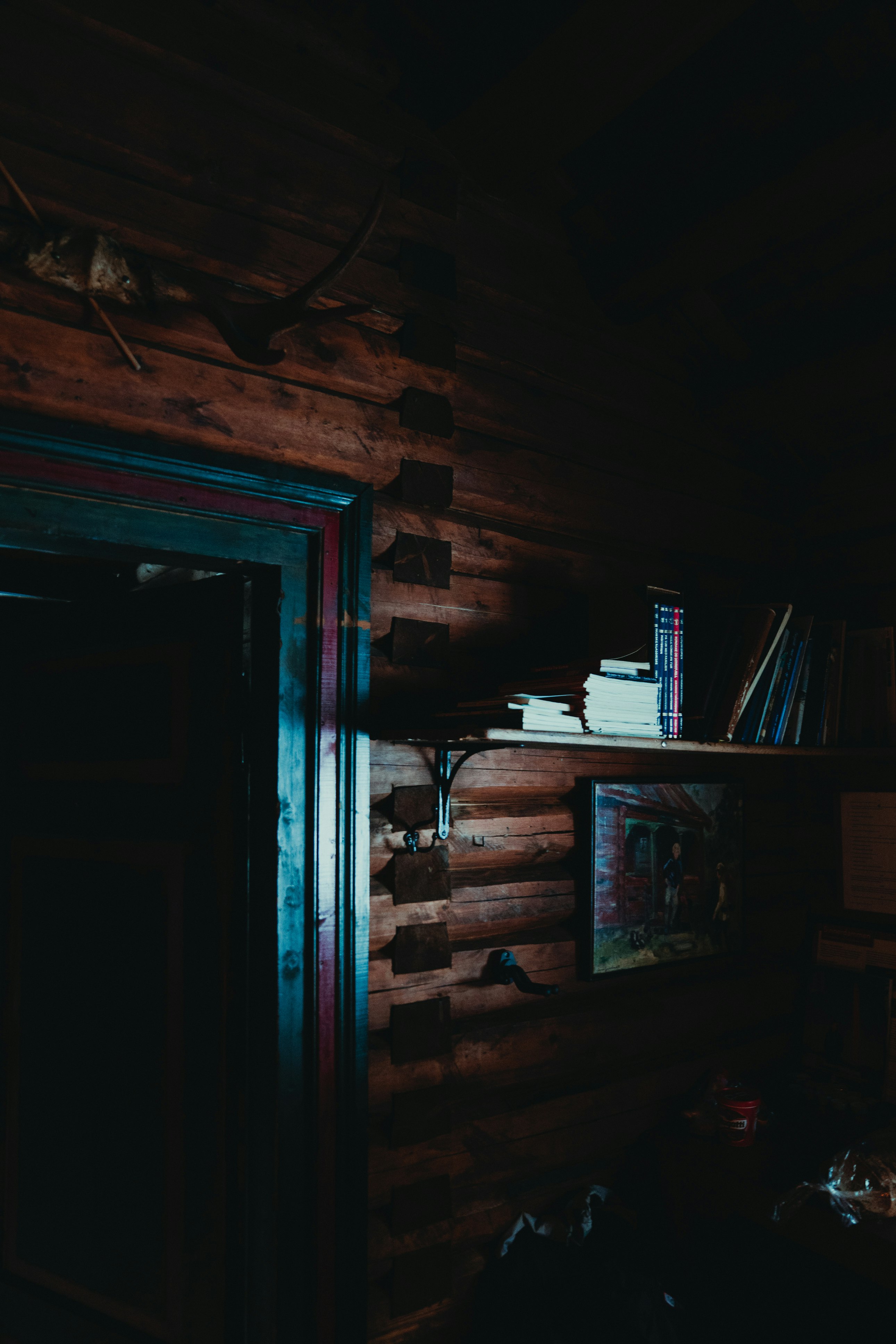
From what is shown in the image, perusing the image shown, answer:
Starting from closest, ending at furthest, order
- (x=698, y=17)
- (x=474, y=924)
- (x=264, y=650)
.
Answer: (x=698, y=17), (x=264, y=650), (x=474, y=924)

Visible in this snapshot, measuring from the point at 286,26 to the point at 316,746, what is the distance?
1.58m

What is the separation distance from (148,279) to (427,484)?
73 cm

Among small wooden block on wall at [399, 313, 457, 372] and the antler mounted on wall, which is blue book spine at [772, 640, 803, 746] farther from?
the antler mounted on wall

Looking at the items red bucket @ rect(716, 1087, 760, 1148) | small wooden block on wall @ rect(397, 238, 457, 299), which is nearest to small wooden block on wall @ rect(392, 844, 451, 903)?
red bucket @ rect(716, 1087, 760, 1148)

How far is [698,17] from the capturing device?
159cm

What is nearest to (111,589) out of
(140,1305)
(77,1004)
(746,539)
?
(77,1004)

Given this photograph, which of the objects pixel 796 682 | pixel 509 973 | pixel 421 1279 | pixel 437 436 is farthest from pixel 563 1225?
pixel 437 436

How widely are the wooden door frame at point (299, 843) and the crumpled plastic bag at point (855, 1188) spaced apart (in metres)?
1.05

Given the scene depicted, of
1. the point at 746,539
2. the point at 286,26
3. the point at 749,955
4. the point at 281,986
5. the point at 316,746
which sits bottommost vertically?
the point at 749,955

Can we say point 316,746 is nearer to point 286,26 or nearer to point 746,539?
point 286,26

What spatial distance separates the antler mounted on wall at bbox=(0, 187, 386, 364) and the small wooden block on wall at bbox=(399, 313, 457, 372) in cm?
42

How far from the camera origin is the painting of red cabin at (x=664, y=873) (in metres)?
2.29

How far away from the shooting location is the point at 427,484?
Result: 198 centimetres

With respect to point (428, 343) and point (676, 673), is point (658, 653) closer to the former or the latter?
point (676, 673)
